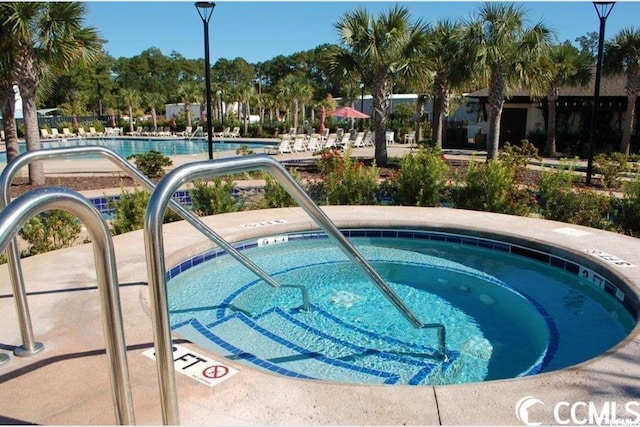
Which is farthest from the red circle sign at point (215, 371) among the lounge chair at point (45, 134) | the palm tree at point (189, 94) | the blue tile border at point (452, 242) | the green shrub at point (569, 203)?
the palm tree at point (189, 94)

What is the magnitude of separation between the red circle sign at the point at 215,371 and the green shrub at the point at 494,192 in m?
6.74

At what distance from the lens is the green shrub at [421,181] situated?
9297 millimetres

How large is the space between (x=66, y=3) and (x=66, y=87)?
51800 millimetres

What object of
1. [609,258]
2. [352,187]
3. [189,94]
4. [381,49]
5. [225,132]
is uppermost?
[189,94]

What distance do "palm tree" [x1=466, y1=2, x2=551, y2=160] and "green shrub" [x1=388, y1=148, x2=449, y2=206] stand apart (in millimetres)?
8000

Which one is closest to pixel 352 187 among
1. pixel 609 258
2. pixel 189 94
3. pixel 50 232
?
pixel 609 258

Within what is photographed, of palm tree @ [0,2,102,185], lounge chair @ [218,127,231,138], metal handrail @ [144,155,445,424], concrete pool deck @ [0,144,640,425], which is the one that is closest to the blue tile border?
concrete pool deck @ [0,144,640,425]

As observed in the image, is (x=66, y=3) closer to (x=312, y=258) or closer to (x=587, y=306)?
(x=312, y=258)

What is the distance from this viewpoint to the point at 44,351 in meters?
3.58

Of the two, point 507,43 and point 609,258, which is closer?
point 609,258

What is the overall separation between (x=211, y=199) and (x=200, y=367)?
5.64 m

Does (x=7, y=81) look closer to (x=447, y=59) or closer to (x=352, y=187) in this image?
(x=352, y=187)

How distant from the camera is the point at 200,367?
3379 mm

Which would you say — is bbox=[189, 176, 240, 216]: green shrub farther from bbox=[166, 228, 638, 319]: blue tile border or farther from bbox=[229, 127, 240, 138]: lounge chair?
bbox=[229, 127, 240, 138]: lounge chair
